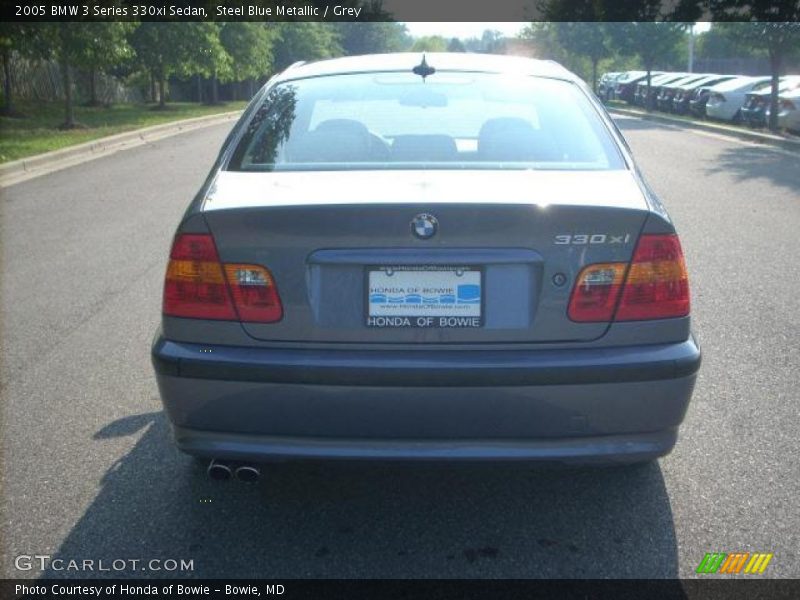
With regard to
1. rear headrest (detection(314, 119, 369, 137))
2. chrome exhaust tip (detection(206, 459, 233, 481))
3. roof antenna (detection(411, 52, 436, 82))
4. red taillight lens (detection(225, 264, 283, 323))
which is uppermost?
roof antenna (detection(411, 52, 436, 82))

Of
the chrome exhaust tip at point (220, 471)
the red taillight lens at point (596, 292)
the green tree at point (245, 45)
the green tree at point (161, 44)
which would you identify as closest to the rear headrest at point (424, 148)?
the red taillight lens at point (596, 292)

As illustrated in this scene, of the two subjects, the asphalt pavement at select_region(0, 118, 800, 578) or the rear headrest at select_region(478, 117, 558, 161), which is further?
the rear headrest at select_region(478, 117, 558, 161)

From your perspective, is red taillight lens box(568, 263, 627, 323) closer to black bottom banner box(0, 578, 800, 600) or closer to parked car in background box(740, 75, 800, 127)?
black bottom banner box(0, 578, 800, 600)

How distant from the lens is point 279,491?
365 centimetres

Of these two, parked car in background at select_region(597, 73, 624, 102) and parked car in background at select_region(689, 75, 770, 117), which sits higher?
parked car in background at select_region(689, 75, 770, 117)

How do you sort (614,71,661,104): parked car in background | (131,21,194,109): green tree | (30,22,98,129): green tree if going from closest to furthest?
(30,22,98,129): green tree < (131,21,194,109): green tree < (614,71,661,104): parked car in background

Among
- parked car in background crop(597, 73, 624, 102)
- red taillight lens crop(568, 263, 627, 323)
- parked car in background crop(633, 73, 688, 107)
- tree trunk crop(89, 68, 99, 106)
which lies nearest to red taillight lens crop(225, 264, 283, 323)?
red taillight lens crop(568, 263, 627, 323)

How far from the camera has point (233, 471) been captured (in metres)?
3.16

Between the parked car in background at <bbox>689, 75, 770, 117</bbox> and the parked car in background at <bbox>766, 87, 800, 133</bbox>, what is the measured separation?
443 cm

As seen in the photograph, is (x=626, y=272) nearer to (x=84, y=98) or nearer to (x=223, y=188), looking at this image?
(x=223, y=188)

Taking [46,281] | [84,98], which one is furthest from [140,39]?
[46,281]

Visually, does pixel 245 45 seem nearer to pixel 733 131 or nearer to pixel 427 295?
pixel 733 131

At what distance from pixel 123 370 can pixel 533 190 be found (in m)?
2.91

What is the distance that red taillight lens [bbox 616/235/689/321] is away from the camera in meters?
3.00
